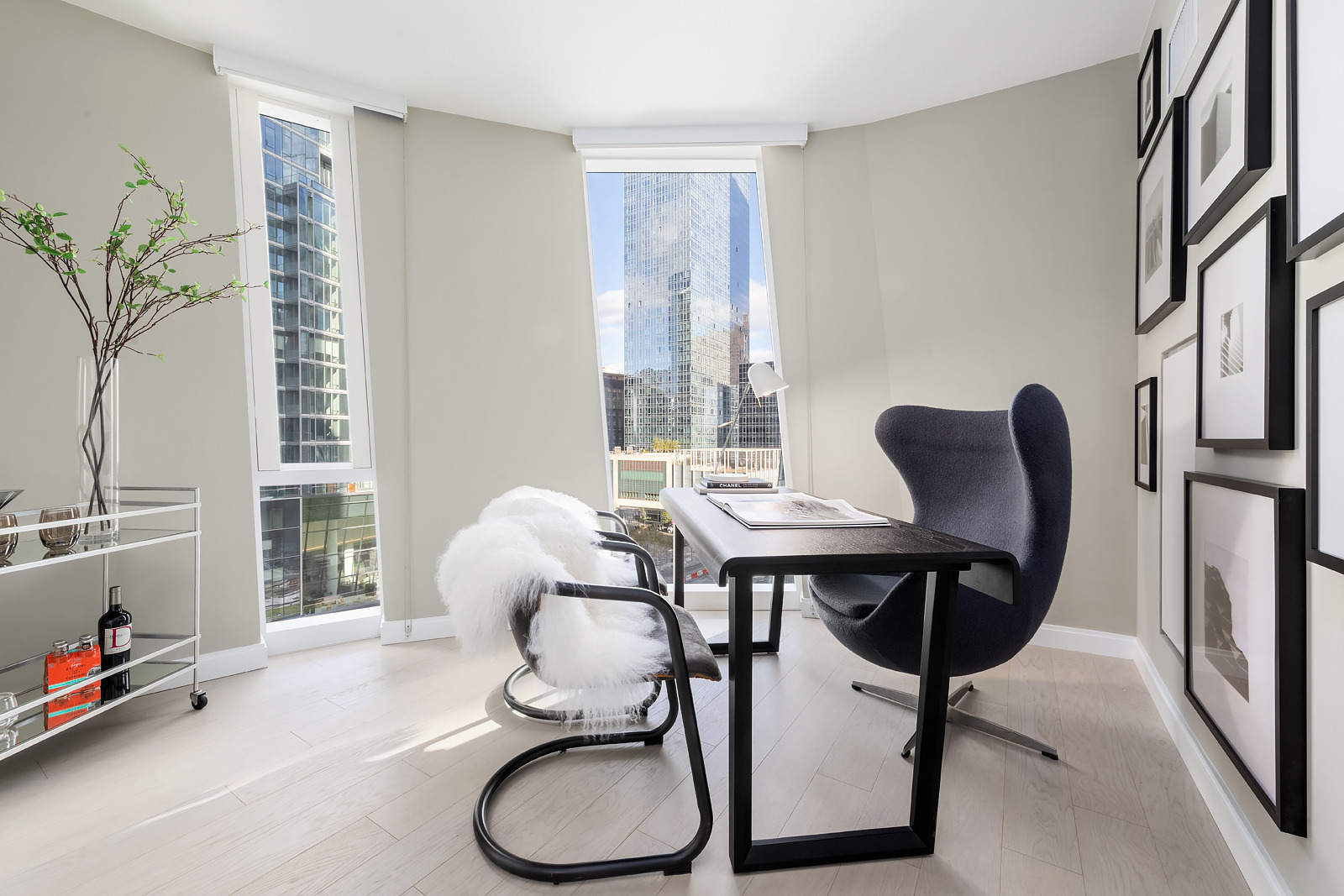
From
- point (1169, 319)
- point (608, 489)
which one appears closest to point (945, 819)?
point (1169, 319)

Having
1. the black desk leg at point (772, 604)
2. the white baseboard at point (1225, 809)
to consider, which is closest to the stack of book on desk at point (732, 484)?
the black desk leg at point (772, 604)

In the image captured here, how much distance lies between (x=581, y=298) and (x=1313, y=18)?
2.77 meters

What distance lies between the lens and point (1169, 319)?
212 centimetres

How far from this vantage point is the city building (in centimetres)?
346

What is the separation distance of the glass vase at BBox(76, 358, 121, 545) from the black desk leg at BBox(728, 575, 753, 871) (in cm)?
209

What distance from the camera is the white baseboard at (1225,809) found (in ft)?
4.09

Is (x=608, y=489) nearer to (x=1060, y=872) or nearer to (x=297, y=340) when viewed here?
(x=297, y=340)

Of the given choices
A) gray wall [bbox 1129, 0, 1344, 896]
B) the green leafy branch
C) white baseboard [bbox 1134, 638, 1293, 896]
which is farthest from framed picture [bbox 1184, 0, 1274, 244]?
the green leafy branch

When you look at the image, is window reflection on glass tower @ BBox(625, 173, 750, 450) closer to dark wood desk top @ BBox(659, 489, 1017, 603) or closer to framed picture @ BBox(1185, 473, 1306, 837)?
dark wood desk top @ BBox(659, 489, 1017, 603)

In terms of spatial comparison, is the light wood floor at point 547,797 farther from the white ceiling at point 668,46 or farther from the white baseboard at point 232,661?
the white ceiling at point 668,46

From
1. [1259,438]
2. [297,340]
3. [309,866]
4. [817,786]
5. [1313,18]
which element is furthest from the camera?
[297,340]

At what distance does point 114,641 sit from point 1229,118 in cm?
357

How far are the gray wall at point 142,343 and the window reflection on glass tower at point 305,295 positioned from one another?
0.21 m

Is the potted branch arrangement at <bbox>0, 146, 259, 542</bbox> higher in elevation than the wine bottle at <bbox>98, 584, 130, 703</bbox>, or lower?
higher
